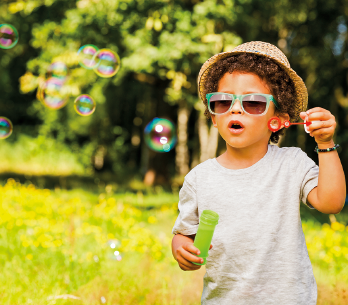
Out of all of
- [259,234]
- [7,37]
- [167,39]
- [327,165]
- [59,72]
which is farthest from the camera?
[167,39]

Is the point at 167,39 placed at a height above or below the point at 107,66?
above

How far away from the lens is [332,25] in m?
9.84

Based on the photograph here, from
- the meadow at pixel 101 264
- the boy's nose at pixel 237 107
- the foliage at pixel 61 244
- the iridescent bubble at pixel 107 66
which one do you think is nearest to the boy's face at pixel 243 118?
the boy's nose at pixel 237 107

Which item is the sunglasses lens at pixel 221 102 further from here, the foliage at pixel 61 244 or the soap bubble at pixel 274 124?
the foliage at pixel 61 244

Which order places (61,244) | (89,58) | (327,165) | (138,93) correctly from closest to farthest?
(327,165) < (61,244) < (89,58) < (138,93)

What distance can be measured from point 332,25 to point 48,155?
13.7 meters

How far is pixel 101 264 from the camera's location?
11.1 feet

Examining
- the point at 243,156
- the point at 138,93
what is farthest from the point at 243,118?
the point at 138,93

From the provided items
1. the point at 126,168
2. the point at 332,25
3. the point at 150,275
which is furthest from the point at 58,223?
the point at 126,168

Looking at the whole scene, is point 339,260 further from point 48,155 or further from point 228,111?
point 48,155

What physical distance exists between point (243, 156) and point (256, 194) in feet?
0.65

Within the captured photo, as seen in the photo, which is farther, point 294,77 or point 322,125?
point 294,77

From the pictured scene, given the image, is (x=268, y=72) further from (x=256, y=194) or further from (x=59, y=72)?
(x=59, y=72)

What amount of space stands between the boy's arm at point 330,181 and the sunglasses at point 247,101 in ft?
0.98
